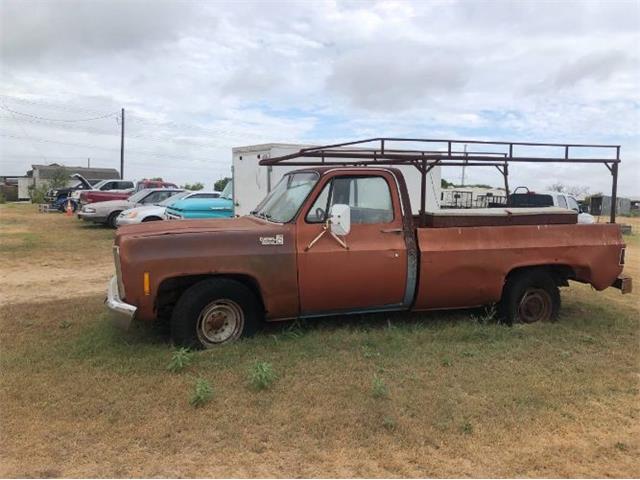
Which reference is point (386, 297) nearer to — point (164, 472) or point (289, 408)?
point (289, 408)

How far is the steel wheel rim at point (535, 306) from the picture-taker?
6477 millimetres

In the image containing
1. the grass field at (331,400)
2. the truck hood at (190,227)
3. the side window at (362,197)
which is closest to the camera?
the grass field at (331,400)

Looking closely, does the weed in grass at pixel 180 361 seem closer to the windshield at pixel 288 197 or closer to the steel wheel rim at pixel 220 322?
the steel wheel rim at pixel 220 322

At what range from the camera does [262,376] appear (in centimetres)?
454

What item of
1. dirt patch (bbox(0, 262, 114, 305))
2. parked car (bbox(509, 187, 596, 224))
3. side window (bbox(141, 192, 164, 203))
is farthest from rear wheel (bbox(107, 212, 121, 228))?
parked car (bbox(509, 187, 596, 224))

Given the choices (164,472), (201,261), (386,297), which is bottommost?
(164,472)

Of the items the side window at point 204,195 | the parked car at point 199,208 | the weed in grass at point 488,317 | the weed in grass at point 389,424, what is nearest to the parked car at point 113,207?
the side window at point 204,195

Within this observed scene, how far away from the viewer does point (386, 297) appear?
19.2 ft

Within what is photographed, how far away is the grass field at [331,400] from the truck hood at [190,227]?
42.8 inches

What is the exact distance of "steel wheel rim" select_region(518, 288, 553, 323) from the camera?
6477 millimetres

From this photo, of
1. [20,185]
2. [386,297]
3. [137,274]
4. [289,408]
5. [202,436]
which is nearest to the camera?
[202,436]

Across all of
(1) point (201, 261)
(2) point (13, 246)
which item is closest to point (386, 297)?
(1) point (201, 261)

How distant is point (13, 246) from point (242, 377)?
11.4 metres

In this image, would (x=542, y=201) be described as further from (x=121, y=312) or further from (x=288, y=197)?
(x=121, y=312)
